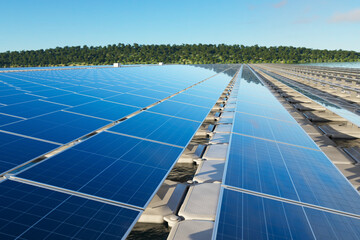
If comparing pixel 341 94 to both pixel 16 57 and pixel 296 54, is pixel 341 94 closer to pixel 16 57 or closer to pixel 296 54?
pixel 16 57

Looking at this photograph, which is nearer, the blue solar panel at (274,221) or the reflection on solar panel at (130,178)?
the reflection on solar panel at (130,178)

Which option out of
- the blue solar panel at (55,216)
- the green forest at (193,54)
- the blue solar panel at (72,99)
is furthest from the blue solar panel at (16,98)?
the green forest at (193,54)

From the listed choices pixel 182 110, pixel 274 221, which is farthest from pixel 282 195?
pixel 182 110

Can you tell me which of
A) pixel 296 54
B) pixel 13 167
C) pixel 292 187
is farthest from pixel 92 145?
pixel 296 54

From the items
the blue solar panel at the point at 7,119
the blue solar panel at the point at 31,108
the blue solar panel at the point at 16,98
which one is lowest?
the blue solar panel at the point at 7,119

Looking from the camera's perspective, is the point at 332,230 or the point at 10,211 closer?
the point at 10,211

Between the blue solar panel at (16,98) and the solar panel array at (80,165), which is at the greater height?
the blue solar panel at (16,98)

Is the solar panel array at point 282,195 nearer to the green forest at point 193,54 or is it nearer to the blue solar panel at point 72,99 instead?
the blue solar panel at point 72,99
